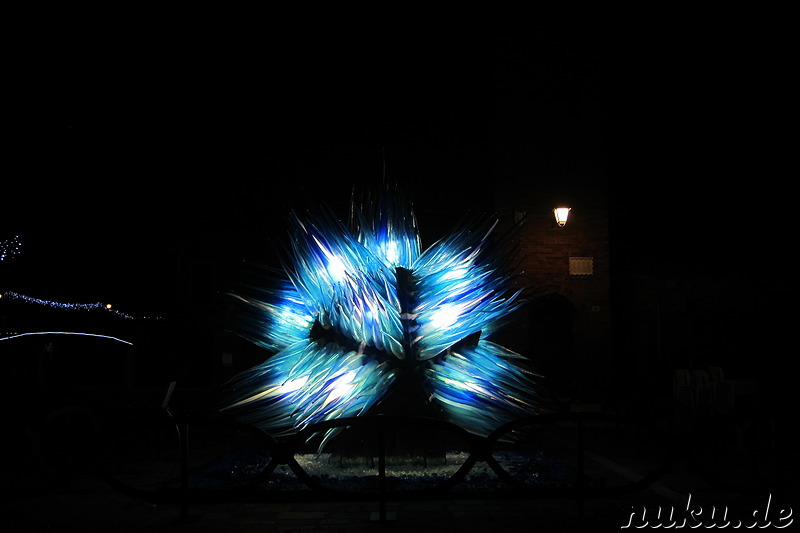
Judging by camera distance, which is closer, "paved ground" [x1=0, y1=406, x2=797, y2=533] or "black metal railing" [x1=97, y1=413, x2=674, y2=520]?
"black metal railing" [x1=97, y1=413, x2=674, y2=520]

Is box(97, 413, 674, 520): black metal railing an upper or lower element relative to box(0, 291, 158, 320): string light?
lower

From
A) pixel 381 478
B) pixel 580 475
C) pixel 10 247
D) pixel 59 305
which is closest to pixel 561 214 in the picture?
pixel 580 475

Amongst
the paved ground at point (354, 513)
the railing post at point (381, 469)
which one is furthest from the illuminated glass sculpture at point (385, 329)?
the railing post at point (381, 469)

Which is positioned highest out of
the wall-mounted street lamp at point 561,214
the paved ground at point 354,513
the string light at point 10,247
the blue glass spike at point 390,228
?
the wall-mounted street lamp at point 561,214

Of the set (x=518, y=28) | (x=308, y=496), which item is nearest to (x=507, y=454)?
(x=308, y=496)

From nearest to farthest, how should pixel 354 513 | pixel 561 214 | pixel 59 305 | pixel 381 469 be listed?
pixel 381 469
pixel 354 513
pixel 561 214
pixel 59 305

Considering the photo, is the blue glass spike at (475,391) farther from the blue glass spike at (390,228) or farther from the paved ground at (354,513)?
the blue glass spike at (390,228)

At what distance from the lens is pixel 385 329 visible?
663 centimetres

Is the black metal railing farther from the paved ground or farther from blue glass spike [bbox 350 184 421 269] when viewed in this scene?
blue glass spike [bbox 350 184 421 269]

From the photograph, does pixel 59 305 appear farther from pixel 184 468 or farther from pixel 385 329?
pixel 184 468

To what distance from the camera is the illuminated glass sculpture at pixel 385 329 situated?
22.1ft

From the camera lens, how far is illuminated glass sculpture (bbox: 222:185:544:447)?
266 inches

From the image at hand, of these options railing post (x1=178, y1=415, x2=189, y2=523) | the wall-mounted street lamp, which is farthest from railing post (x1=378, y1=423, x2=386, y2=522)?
the wall-mounted street lamp

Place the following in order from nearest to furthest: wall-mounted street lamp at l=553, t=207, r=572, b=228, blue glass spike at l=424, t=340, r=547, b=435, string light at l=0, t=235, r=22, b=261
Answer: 1. blue glass spike at l=424, t=340, r=547, b=435
2. wall-mounted street lamp at l=553, t=207, r=572, b=228
3. string light at l=0, t=235, r=22, b=261
